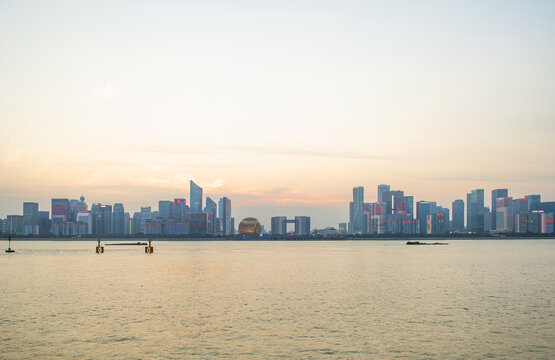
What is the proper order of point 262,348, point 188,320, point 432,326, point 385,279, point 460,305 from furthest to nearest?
point 385,279 < point 460,305 < point 188,320 < point 432,326 < point 262,348

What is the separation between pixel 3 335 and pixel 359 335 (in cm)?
2638

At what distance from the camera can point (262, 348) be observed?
3578cm

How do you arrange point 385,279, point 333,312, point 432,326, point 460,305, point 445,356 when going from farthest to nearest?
point 385,279, point 460,305, point 333,312, point 432,326, point 445,356

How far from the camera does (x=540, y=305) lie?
55.9m

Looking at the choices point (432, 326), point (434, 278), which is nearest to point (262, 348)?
point (432, 326)

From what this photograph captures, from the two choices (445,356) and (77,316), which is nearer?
(445,356)

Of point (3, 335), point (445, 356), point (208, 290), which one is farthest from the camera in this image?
point (208, 290)

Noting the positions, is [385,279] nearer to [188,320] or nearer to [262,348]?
[188,320]

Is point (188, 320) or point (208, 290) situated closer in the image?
point (188, 320)

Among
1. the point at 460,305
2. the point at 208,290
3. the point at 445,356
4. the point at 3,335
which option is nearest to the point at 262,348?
the point at 445,356

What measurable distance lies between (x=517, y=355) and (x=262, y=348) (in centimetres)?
1649

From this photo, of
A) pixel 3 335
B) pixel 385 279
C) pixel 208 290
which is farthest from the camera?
pixel 385 279

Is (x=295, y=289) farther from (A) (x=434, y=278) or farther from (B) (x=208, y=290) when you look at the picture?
(A) (x=434, y=278)

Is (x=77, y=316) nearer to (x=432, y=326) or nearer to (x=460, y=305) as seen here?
(x=432, y=326)
